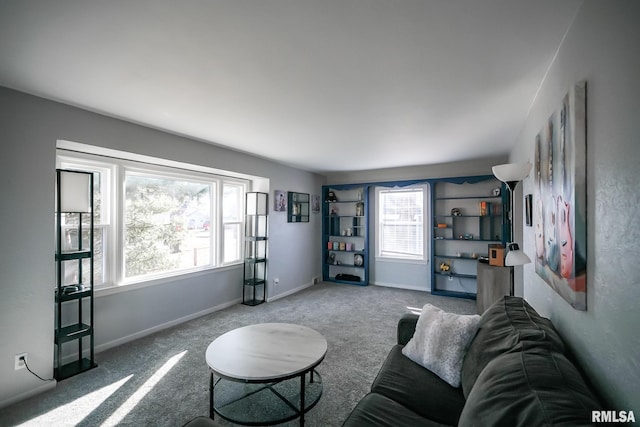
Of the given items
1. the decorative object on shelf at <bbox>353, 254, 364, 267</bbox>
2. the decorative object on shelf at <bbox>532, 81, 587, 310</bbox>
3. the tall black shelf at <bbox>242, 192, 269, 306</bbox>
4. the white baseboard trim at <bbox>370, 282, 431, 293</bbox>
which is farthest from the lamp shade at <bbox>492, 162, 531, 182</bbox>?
the decorative object on shelf at <bbox>353, 254, 364, 267</bbox>

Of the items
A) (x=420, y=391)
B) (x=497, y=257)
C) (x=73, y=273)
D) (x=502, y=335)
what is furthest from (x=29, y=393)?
(x=497, y=257)

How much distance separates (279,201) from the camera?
208 inches

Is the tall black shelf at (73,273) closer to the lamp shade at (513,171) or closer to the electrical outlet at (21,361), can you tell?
the electrical outlet at (21,361)

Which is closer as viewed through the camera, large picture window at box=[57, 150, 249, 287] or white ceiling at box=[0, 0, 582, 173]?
white ceiling at box=[0, 0, 582, 173]

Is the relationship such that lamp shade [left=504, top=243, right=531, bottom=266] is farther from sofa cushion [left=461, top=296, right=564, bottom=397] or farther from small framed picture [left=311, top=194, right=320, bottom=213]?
small framed picture [left=311, top=194, right=320, bottom=213]

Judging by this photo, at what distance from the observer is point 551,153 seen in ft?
5.62

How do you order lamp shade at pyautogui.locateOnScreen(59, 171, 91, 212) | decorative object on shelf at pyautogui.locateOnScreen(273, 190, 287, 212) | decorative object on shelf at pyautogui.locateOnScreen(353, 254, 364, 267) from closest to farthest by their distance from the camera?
1. lamp shade at pyautogui.locateOnScreen(59, 171, 91, 212)
2. decorative object on shelf at pyautogui.locateOnScreen(273, 190, 287, 212)
3. decorative object on shelf at pyautogui.locateOnScreen(353, 254, 364, 267)

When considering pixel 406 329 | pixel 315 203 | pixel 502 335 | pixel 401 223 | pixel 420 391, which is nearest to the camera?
pixel 502 335

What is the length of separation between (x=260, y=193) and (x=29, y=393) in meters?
3.41

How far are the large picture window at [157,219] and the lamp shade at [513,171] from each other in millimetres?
3811

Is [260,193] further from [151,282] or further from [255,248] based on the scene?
[151,282]

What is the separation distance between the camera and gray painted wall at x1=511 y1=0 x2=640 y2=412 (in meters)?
0.87

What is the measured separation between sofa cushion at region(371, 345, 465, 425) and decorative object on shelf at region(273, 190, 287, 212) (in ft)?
12.0

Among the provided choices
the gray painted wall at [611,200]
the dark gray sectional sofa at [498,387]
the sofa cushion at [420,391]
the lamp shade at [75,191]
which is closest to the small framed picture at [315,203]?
the lamp shade at [75,191]
